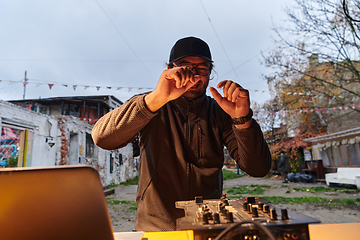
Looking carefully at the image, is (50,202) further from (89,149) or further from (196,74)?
(89,149)

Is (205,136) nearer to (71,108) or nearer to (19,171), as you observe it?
(19,171)

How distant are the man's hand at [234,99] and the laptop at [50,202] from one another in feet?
2.93

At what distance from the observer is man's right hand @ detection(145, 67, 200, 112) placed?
113 centimetres

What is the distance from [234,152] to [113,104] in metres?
16.8

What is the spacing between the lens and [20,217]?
0.49 metres

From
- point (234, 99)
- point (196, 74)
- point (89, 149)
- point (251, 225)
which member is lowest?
point (251, 225)

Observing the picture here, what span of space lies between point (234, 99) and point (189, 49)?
0.51 metres

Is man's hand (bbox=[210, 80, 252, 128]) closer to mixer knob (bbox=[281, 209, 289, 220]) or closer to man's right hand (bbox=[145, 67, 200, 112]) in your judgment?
man's right hand (bbox=[145, 67, 200, 112])

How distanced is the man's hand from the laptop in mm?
894

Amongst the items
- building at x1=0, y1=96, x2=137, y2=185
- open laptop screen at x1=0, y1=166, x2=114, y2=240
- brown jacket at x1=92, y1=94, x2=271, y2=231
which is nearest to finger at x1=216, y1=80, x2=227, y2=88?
brown jacket at x1=92, y1=94, x2=271, y2=231

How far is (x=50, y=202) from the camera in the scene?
487mm

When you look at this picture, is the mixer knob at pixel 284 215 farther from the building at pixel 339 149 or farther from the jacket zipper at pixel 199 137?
the building at pixel 339 149

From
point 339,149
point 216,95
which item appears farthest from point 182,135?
point 339,149

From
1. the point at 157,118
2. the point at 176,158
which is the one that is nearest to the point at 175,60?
the point at 157,118
